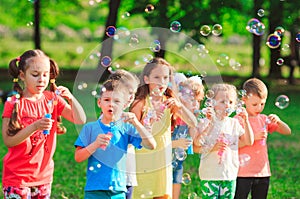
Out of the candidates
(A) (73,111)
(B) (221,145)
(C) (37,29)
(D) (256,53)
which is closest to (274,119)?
(B) (221,145)

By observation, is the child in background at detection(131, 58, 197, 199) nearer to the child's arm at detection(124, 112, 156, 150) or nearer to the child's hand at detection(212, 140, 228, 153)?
the child's hand at detection(212, 140, 228, 153)

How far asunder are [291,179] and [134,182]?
315 centimetres

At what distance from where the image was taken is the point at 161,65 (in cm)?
498

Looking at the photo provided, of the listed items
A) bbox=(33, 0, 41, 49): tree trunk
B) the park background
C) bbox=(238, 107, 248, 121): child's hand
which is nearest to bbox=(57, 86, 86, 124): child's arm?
the park background

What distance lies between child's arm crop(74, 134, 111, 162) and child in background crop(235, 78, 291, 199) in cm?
131

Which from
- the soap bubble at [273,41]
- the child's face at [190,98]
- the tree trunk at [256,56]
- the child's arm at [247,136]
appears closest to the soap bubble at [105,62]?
the child's face at [190,98]

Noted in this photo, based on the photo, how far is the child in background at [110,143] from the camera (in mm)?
4277

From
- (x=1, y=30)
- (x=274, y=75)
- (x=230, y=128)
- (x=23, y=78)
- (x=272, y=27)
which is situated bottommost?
(x=230, y=128)

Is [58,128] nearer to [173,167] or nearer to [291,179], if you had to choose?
[173,167]

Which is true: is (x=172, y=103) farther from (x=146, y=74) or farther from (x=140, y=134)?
(x=140, y=134)

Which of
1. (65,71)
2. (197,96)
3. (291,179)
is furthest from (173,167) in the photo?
(65,71)

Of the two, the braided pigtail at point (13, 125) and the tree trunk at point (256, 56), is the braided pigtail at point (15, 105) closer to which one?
the braided pigtail at point (13, 125)

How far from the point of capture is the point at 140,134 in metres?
4.34

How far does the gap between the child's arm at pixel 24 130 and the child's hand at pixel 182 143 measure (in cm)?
121
